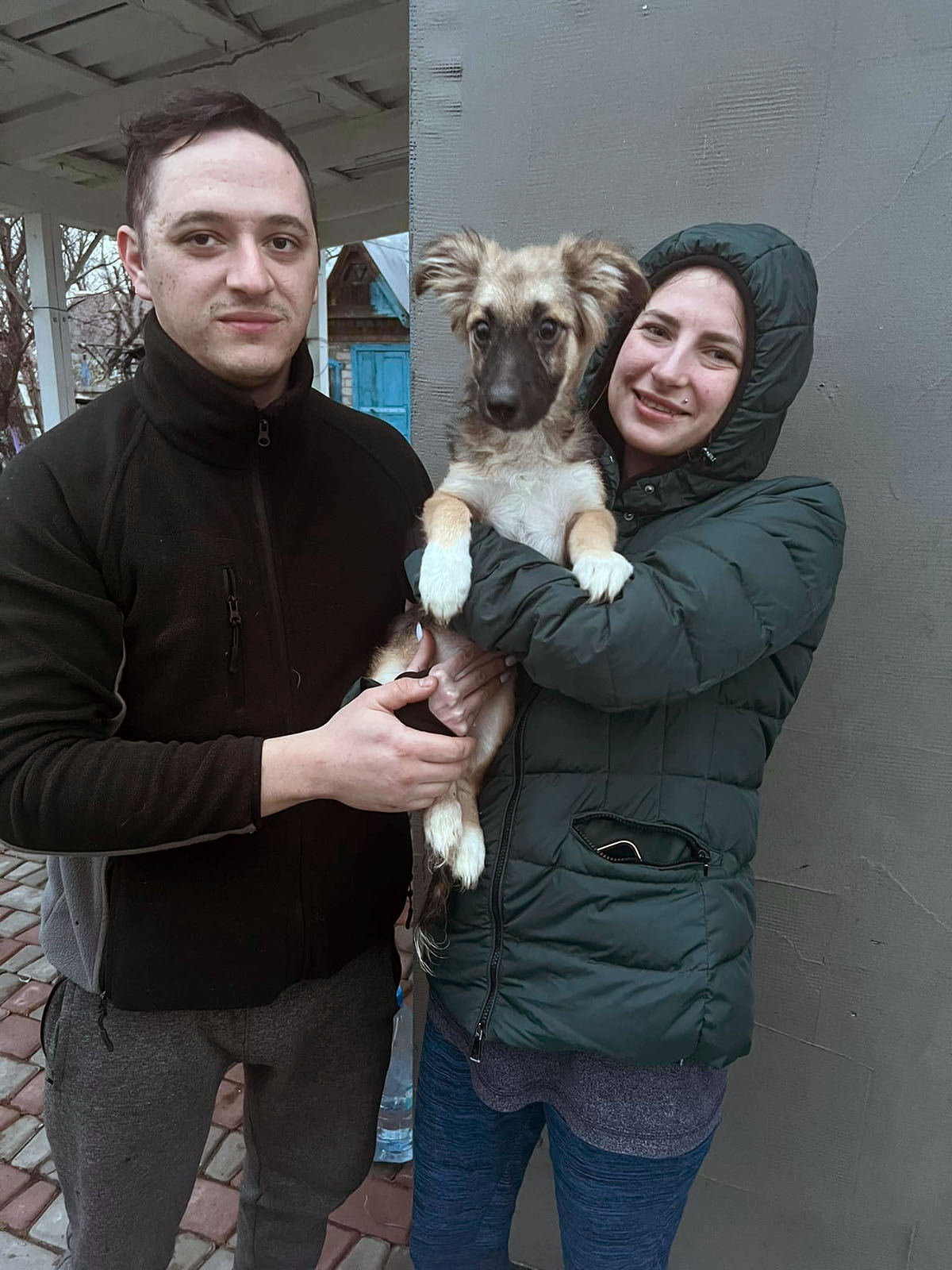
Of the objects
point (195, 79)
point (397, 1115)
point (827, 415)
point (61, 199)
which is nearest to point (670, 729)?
point (827, 415)

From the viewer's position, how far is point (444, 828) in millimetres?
1831

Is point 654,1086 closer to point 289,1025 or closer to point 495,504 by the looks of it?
point 289,1025

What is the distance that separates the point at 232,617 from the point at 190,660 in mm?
118

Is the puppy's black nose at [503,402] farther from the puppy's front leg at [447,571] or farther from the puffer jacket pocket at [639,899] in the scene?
the puffer jacket pocket at [639,899]

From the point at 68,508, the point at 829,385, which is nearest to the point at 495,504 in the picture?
the point at 829,385

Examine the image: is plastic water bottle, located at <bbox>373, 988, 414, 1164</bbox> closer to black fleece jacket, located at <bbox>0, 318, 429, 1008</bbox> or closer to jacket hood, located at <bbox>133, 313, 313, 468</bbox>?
black fleece jacket, located at <bbox>0, 318, 429, 1008</bbox>

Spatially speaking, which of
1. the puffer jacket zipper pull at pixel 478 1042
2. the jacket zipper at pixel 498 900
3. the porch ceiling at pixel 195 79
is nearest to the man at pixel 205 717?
the jacket zipper at pixel 498 900

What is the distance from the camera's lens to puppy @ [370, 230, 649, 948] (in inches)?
68.9

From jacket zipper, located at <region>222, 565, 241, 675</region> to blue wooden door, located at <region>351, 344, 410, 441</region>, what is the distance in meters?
15.1

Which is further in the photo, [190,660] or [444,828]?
[444,828]

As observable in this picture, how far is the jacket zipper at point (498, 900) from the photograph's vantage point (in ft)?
5.06

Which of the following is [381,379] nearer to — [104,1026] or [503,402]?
[503,402]

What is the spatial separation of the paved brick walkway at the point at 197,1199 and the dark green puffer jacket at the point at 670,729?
4.82 feet

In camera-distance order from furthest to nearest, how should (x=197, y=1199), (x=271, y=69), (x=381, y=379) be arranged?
(x=381, y=379)
(x=271, y=69)
(x=197, y=1199)
